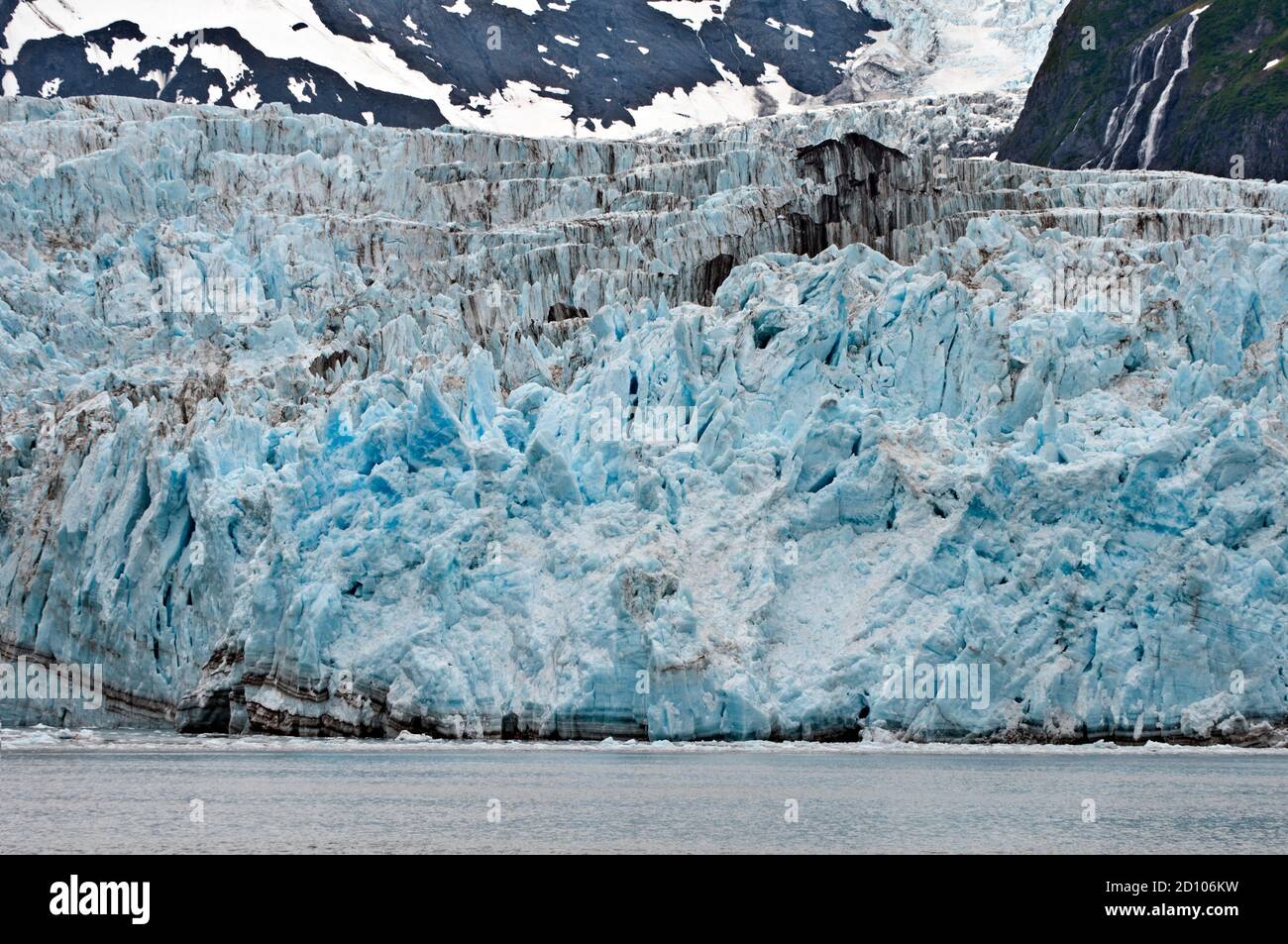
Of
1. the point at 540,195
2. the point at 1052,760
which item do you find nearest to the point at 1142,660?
the point at 1052,760

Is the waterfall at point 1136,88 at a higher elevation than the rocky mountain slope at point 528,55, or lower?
lower

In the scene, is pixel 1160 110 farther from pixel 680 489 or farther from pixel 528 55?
pixel 680 489

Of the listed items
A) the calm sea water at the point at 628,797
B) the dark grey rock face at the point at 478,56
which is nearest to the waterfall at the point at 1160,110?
the dark grey rock face at the point at 478,56

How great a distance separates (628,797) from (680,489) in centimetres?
804

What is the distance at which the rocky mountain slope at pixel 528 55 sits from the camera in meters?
70.4

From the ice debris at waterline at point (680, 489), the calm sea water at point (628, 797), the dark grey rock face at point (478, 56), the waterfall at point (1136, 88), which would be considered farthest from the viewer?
the dark grey rock face at point (478, 56)

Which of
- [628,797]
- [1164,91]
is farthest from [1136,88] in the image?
[628,797]

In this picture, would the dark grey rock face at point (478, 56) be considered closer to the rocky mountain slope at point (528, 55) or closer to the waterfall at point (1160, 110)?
the rocky mountain slope at point (528, 55)

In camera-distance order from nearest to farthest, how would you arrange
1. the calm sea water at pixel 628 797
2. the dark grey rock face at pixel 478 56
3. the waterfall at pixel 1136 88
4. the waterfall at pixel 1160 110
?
1. the calm sea water at pixel 628 797
2. the waterfall at pixel 1160 110
3. the waterfall at pixel 1136 88
4. the dark grey rock face at pixel 478 56

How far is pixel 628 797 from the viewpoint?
20688 millimetres

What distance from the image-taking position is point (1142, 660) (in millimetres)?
24828

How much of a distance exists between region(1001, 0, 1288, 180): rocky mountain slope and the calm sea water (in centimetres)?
3273

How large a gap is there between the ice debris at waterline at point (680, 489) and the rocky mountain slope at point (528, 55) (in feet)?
122
